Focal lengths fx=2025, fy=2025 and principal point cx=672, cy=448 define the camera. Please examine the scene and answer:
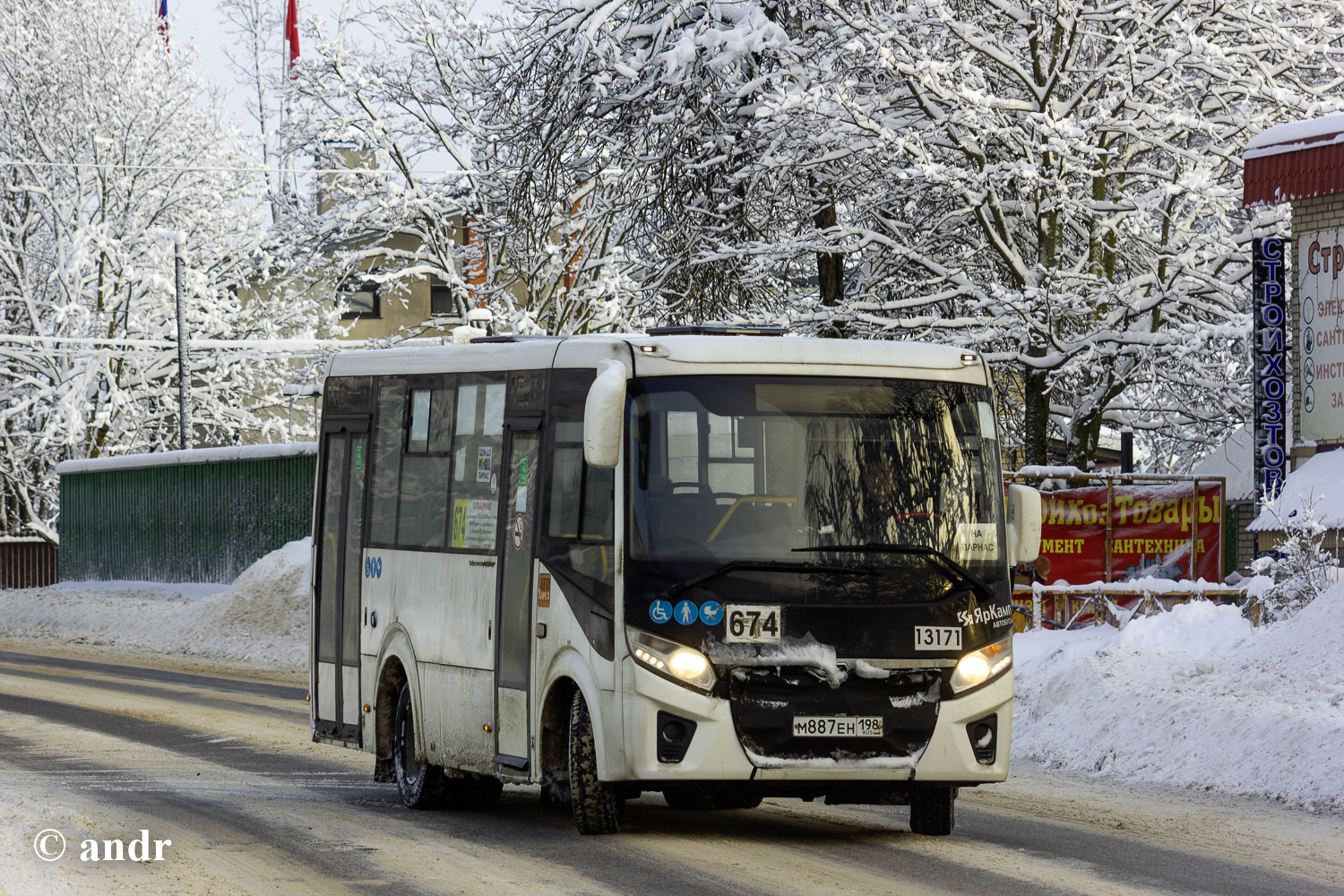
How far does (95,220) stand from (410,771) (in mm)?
33211

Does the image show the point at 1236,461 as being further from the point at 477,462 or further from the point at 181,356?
the point at 181,356

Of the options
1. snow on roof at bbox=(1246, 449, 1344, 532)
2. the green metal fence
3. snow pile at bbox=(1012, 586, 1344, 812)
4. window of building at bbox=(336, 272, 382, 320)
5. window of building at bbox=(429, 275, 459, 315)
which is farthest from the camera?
window of building at bbox=(429, 275, 459, 315)

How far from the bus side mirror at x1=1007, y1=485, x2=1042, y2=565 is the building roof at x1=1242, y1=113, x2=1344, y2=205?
959cm

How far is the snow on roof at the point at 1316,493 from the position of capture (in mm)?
18422

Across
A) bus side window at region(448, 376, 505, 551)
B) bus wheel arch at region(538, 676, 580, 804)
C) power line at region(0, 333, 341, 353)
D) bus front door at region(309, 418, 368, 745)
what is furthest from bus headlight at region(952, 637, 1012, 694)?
power line at region(0, 333, 341, 353)

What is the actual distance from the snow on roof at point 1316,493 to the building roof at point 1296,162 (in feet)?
8.20

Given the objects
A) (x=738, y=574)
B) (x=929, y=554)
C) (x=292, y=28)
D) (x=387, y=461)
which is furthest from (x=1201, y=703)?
(x=292, y=28)

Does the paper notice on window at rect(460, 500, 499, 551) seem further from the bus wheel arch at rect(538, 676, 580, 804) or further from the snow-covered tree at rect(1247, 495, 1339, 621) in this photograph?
the snow-covered tree at rect(1247, 495, 1339, 621)

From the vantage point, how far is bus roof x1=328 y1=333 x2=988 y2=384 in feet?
33.2

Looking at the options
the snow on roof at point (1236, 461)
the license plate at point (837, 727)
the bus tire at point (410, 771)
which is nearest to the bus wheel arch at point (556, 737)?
the license plate at point (837, 727)

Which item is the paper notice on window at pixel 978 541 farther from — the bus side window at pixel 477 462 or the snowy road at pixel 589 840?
the bus side window at pixel 477 462

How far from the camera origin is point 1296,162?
19.2 metres

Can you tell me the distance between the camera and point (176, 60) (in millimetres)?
44250

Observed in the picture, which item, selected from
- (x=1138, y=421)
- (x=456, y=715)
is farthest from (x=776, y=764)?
(x=1138, y=421)
